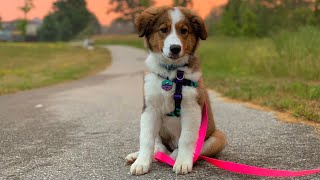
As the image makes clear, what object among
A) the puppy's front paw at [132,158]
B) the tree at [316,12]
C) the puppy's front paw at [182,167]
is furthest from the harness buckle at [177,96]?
the tree at [316,12]

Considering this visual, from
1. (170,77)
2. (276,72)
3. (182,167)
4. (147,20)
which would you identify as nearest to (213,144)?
(182,167)

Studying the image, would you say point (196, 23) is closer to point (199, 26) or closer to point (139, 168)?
point (199, 26)

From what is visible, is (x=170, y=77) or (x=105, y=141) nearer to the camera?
(x=170, y=77)

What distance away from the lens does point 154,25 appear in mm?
4457

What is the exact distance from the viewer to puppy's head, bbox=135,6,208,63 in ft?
14.0

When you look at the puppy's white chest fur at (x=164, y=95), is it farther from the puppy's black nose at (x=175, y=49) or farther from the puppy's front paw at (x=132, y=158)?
the puppy's front paw at (x=132, y=158)

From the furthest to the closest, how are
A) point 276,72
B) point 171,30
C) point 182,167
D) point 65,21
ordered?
point 65,21 < point 276,72 < point 182,167 < point 171,30

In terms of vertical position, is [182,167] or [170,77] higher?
[170,77]

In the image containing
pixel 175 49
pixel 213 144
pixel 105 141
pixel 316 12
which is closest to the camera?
pixel 175 49

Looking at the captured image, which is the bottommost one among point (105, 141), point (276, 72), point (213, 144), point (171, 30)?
point (276, 72)

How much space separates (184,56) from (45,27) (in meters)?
85.1

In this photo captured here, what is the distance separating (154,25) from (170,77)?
1.70 ft

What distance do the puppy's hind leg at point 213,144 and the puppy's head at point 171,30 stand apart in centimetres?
93

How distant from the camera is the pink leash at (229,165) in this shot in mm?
4199
